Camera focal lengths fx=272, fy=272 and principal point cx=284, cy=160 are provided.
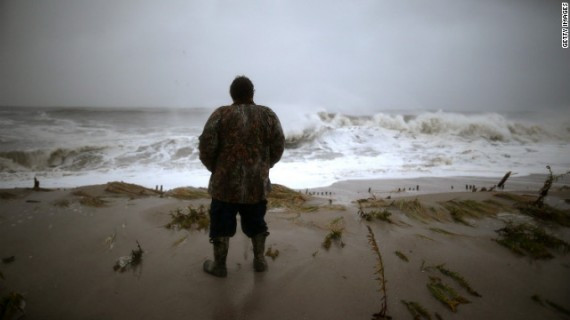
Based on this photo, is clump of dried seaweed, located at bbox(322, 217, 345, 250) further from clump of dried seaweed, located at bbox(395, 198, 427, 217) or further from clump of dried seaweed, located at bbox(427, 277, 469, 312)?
clump of dried seaweed, located at bbox(395, 198, 427, 217)

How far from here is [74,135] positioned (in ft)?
52.6

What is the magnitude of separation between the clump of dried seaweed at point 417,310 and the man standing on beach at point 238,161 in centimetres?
128

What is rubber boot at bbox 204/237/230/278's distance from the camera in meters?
2.38

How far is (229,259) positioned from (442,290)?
6.36 ft

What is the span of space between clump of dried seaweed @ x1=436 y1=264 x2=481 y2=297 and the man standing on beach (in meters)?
1.70

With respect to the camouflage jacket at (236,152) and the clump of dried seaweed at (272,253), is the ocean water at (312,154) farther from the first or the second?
the camouflage jacket at (236,152)

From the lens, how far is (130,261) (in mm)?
2590

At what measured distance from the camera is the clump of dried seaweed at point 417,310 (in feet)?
6.54

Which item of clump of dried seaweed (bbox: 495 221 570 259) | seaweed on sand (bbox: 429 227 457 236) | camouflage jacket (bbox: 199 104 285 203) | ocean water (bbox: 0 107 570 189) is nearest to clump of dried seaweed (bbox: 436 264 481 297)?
seaweed on sand (bbox: 429 227 457 236)

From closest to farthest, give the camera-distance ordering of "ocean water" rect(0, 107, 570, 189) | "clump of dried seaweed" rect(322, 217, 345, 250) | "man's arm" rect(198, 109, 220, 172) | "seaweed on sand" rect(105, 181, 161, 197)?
1. "man's arm" rect(198, 109, 220, 172)
2. "clump of dried seaweed" rect(322, 217, 345, 250)
3. "seaweed on sand" rect(105, 181, 161, 197)
4. "ocean water" rect(0, 107, 570, 189)

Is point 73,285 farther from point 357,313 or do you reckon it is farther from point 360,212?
point 360,212

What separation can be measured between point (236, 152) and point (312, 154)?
10.6 m

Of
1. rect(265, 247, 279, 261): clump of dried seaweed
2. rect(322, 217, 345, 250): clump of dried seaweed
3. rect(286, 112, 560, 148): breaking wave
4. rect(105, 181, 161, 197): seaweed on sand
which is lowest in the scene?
rect(265, 247, 279, 261): clump of dried seaweed

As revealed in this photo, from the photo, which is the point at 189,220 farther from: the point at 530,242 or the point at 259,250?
the point at 530,242
